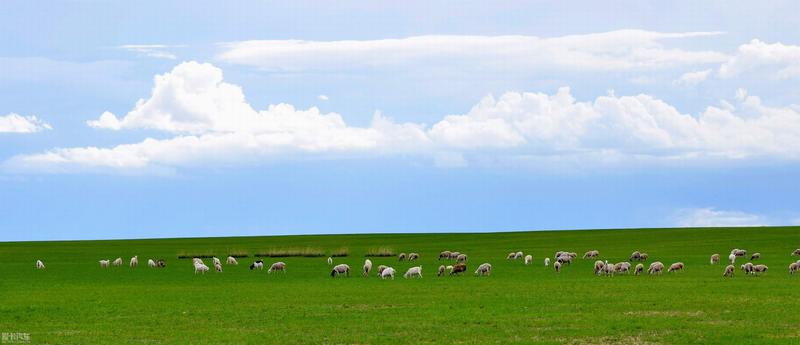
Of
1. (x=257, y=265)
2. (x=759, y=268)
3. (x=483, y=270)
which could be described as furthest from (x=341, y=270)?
(x=759, y=268)

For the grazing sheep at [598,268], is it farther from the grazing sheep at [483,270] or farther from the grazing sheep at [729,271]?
the grazing sheep at [729,271]

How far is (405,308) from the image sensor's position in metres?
31.0

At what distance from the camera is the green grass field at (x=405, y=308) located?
24.2m

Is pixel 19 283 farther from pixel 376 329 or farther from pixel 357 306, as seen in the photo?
pixel 376 329

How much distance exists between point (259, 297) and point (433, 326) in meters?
12.5

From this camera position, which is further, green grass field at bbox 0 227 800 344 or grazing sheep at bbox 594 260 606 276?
grazing sheep at bbox 594 260 606 276

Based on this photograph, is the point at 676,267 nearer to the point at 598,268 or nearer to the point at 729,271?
the point at 729,271

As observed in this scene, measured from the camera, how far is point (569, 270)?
54156 mm

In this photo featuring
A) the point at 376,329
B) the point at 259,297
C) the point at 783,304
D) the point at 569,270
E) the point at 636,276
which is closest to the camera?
the point at 376,329

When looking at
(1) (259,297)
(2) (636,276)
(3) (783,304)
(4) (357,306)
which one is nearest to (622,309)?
(3) (783,304)

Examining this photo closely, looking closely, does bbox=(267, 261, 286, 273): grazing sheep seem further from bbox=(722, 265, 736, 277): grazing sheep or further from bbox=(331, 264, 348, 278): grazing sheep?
bbox=(722, 265, 736, 277): grazing sheep

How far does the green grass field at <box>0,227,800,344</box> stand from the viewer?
24219 mm

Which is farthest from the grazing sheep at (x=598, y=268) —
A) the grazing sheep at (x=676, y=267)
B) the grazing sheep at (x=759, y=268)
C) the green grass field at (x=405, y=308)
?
the grazing sheep at (x=759, y=268)

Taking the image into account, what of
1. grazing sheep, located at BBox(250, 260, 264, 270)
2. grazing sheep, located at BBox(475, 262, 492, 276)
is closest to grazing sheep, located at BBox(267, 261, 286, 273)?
grazing sheep, located at BBox(250, 260, 264, 270)
